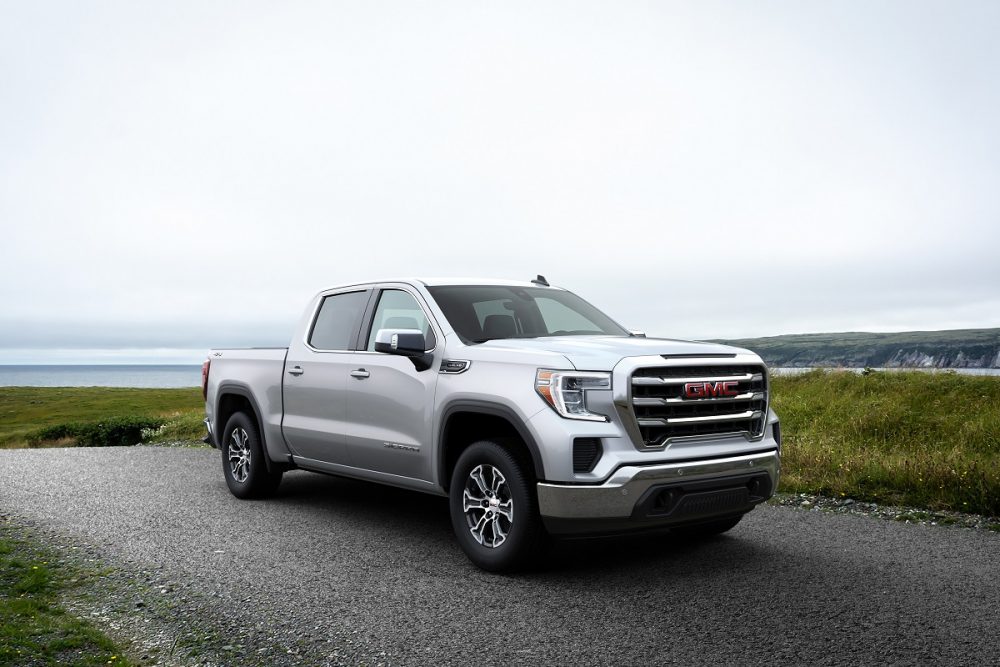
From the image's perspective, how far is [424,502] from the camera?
8.86 m

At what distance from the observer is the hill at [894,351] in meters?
20.5

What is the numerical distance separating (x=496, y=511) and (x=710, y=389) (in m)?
1.65

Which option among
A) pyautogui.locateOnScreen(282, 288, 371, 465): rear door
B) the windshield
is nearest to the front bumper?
the windshield

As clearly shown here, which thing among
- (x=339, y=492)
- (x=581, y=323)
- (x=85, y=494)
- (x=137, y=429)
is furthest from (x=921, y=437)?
(x=137, y=429)

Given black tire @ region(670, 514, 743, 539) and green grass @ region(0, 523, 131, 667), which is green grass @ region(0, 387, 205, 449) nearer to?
green grass @ region(0, 523, 131, 667)

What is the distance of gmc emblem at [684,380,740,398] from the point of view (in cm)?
567

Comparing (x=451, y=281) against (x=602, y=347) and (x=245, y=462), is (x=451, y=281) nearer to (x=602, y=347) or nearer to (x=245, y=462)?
(x=602, y=347)

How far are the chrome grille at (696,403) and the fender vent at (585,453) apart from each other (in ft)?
1.05

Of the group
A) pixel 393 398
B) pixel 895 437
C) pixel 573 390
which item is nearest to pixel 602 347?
pixel 573 390

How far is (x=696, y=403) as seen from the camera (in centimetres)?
572

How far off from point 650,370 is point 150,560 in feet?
12.8

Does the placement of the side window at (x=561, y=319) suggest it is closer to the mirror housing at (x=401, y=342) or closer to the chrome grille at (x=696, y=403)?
the mirror housing at (x=401, y=342)

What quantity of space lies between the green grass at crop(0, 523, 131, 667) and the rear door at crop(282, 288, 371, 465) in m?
2.20

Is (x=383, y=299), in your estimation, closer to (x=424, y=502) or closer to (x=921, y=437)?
(x=424, y=502)
